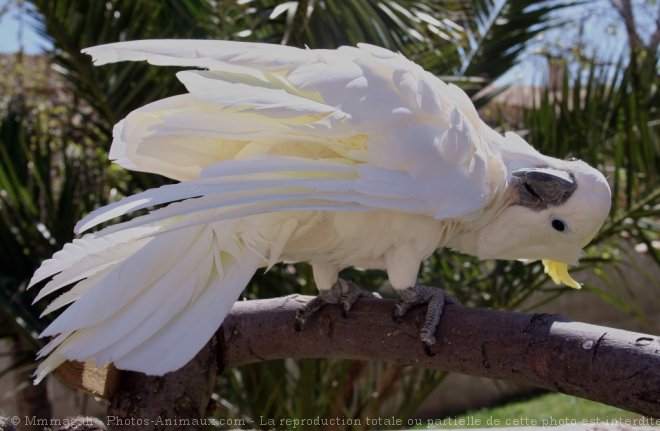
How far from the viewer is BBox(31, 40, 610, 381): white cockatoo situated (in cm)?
116

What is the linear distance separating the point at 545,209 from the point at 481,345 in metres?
0.35

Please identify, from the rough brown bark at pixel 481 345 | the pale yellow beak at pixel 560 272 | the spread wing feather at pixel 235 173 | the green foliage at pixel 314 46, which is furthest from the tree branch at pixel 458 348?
the green foliage at pixel 314 46

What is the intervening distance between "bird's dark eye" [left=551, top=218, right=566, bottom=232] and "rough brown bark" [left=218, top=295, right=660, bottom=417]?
26cm

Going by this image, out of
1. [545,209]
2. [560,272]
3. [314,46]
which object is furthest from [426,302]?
[314,46]

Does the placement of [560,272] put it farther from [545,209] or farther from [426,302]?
[426,302]

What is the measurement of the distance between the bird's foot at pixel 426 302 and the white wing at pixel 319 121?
0.58 ft

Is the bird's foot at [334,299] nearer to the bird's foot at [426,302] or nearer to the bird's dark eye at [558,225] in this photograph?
the bird's foot at [426,302]

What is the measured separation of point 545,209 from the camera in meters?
1.43

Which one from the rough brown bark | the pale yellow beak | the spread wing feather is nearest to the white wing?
the spread wing feather

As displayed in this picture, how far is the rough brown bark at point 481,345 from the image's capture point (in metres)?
1.03

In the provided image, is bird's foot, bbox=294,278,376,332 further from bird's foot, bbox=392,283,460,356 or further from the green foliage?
the green foliage

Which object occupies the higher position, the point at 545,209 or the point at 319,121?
the point at 319,121

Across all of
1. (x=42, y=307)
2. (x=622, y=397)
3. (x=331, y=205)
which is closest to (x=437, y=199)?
(x=331, y=205)

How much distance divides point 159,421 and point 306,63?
2.40ft
